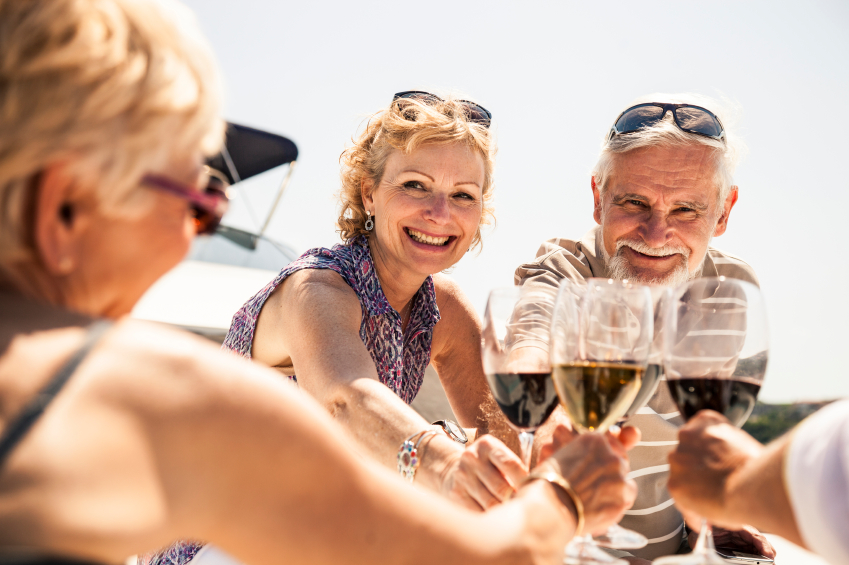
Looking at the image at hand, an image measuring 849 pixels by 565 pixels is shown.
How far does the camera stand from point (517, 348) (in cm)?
142

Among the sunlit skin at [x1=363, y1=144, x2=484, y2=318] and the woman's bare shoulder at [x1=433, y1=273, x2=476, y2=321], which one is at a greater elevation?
the sunlit skin at [x1=363, y1=144, x2=484, y2=318]

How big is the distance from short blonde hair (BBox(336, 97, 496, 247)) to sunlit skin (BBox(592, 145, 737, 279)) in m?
0.60

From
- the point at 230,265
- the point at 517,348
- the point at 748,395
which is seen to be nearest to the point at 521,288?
the point at 517,348

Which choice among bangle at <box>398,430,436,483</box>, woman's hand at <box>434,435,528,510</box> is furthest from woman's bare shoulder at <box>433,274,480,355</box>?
woman's hand at <box>434,435,528,510</box>

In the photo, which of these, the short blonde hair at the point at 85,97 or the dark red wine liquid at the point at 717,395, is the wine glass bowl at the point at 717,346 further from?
the short blonde hair at the point at 85,97

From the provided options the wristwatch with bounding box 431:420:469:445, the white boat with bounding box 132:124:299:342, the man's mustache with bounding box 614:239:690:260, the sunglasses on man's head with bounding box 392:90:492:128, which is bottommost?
the white boat with bounding box 132:124:299:342

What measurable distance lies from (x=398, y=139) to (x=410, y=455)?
143 centimetres

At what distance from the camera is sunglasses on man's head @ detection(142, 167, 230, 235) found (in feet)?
2.88

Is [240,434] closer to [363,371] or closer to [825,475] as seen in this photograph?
[825,475]

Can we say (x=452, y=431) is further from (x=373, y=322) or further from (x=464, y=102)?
(x=464, y=102)

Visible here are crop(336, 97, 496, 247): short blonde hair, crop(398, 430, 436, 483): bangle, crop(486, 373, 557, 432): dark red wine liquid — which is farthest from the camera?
crop(336, 97, 496, 247): short blonde hair

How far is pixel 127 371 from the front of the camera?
757mm

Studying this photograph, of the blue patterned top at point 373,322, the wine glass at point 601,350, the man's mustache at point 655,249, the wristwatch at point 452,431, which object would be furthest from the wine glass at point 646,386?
the man's mustache at point 655,249

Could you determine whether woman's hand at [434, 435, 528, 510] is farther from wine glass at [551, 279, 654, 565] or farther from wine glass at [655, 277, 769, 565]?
wine glass at [655, 277, 769, 565]
